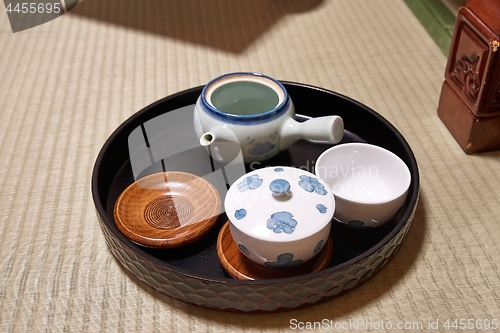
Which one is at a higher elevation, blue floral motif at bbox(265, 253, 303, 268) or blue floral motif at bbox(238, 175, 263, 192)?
blue floral motif at bbox(238, 175, 263, 192)

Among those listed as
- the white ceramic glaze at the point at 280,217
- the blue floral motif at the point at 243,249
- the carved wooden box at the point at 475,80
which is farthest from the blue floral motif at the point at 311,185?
the carved wooden box at the point at 475,80

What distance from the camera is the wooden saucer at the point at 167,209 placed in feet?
2.27

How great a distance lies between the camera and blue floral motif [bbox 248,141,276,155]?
2.51 feet

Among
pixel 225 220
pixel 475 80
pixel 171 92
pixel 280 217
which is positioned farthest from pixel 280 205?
pixel 171 92

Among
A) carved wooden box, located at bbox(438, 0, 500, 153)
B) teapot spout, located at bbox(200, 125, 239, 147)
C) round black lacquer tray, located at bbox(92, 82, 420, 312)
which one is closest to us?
round black lacquer tray, located at bbox(92, 82, 420, 312)

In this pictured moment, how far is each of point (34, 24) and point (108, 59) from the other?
327 millimetres

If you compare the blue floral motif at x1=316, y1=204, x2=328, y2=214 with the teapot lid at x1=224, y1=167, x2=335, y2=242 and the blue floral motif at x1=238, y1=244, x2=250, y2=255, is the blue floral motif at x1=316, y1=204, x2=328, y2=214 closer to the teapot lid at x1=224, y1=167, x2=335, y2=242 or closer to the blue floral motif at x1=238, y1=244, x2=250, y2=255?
Result: the teapot lid at x1=224, y1=167, x2=335, y2=242

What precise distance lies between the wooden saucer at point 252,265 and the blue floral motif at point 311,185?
0.28ft

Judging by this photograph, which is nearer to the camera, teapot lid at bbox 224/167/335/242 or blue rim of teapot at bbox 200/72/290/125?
teapot lid at bbox 224/167/335/242

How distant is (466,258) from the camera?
74 centimetres

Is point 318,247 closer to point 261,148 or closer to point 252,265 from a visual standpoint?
point 252,265

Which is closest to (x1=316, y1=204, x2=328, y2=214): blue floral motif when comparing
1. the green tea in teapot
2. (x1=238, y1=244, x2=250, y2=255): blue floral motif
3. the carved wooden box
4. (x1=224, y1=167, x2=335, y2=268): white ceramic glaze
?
(x1=224, y1=167, x2=335, y2=268): white ceramic glaze

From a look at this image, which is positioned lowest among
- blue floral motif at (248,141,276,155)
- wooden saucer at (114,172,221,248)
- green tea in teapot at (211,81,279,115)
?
wooden saucer at (114,172,221,248)

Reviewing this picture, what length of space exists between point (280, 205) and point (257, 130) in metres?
0.16
